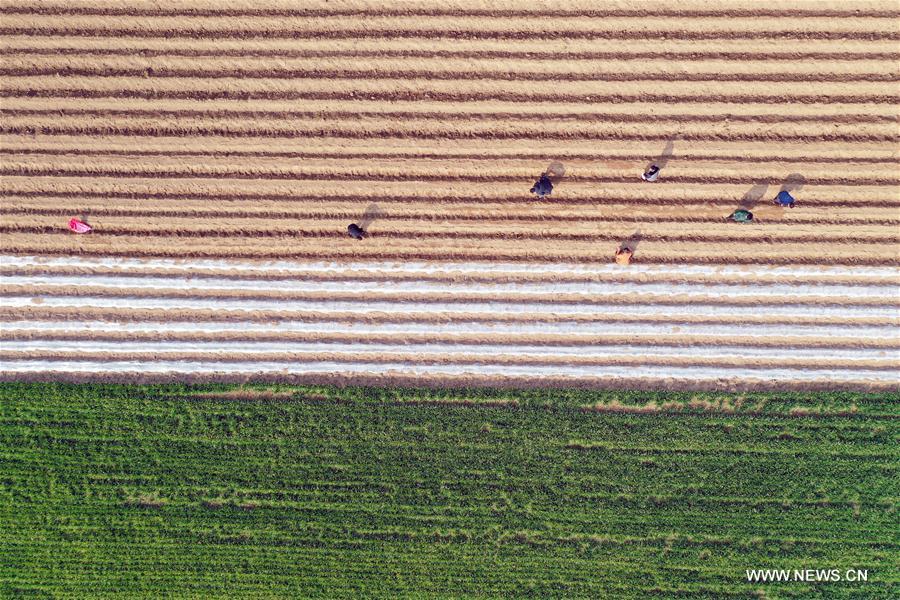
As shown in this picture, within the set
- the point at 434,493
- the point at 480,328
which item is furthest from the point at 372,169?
the point at 434,493

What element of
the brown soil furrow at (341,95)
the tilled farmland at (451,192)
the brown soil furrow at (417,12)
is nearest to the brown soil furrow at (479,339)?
the tilled farmland at (451,192)

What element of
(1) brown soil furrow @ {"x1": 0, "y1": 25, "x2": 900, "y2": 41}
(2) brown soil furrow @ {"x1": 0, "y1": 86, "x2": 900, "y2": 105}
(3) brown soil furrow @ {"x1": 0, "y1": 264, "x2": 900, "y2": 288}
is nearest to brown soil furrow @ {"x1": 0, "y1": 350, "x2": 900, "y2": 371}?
(3) brown soil furrow @ {"x1": 0, "y1": 264, "x2": 900, "y2": 288}

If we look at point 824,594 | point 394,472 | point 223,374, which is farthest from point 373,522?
point 824,594

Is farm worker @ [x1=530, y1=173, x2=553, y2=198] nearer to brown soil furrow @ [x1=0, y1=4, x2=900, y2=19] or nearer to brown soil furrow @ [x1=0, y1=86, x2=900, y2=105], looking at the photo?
brown soil furrow @ [x1=0, y1=86, x2=900, y2=105]

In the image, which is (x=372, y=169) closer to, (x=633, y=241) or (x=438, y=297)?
(x=438, y=297)

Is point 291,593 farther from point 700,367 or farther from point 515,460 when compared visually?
point 700,367

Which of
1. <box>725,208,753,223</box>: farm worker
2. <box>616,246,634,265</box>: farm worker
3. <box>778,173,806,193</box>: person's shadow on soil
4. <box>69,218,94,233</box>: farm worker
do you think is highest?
<box>778,173,806,193</box>: person's shadow on soil
